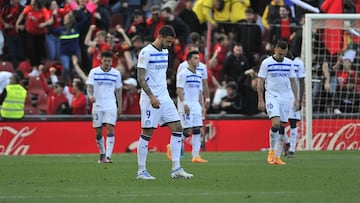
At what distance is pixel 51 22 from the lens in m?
28.6

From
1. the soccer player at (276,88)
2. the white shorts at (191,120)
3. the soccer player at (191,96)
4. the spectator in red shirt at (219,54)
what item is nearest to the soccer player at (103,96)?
the soccer player at (191,96)

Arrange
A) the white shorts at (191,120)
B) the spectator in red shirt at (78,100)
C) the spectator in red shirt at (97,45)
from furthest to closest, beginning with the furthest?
the spectator in red shirt at (97,45), the spectator in red shirt at (78,100), the white shorts at (191,120)

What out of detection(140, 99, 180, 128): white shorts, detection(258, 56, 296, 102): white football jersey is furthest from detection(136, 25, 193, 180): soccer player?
detection(258, 56, 296, 102): white football jersey

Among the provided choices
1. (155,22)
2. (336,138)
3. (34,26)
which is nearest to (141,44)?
(155,22)

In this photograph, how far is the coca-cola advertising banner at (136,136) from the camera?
26938 millimetres

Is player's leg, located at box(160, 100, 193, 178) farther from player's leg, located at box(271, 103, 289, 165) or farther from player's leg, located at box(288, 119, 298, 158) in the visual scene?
player's leg, located at box(288, 119, 298, 158)

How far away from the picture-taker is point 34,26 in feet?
94.3

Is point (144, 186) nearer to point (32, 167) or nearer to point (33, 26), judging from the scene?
point (32, 167)

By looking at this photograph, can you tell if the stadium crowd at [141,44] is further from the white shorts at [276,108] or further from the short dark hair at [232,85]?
the white shorts at [276,108]

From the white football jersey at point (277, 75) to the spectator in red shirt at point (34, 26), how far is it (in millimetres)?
10127

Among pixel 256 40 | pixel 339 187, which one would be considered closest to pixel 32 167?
pixel 339 187

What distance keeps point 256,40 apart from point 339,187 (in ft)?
52.3

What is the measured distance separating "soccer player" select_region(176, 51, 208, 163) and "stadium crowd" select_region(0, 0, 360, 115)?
5520 millimetres

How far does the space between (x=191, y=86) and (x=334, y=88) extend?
265 inches
